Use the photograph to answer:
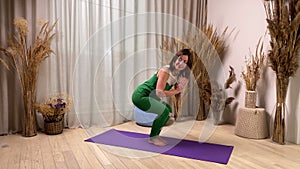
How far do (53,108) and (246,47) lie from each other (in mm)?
2488

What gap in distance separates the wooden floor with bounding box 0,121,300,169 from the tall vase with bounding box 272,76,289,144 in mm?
105

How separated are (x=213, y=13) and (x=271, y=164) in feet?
8.19

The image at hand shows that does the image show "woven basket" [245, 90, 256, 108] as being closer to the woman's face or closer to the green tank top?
the woman's face

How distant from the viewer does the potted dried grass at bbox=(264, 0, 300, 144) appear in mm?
2457

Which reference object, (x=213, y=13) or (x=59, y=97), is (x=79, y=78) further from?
(x=213, y=13)

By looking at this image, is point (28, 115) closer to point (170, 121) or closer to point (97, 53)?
point (97, 53)

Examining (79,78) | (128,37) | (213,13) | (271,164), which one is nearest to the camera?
(271,164)

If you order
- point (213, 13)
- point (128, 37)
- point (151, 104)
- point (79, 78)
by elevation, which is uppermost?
point (213, 13)

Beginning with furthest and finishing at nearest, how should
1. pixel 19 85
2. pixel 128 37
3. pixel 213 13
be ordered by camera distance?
pixel 213 13 < pixel 128 37 < pixel 19 85

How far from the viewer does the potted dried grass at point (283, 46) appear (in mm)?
2457

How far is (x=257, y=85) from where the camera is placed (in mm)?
3133

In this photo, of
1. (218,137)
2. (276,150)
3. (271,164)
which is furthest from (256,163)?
(218,137)

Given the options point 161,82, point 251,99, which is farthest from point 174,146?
point 251,99

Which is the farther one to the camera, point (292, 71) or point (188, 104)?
point (188, 104)
